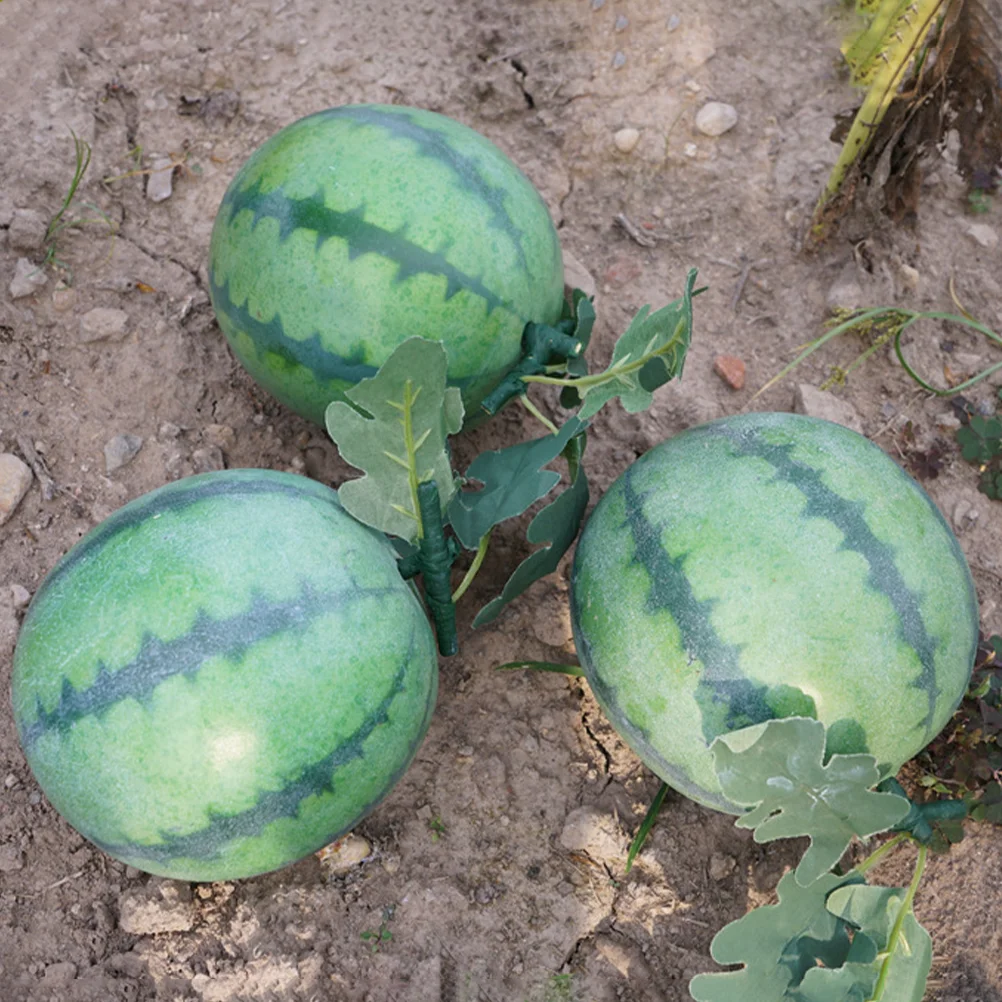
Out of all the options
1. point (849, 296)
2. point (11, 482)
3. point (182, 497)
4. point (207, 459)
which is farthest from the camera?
point (849, 296)

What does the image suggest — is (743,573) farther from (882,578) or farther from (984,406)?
(984,406)

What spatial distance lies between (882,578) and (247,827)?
1217mm

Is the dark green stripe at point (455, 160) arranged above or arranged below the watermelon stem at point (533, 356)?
above

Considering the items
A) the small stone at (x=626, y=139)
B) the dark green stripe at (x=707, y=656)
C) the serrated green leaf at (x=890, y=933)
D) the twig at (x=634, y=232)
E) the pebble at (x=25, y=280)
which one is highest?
the pebble at (x=25, y=280)

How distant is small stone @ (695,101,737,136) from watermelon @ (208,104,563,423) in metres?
1.24

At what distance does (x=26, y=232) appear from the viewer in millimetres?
2844

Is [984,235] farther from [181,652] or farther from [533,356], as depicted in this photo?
[181,652]

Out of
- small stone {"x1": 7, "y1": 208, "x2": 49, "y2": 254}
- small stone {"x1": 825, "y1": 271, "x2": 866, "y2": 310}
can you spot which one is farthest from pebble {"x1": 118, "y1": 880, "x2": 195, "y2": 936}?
small stone {"x1": 825, "y1": 271, "x2": 866, "y2": 310}

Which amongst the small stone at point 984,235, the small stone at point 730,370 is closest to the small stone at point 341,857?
the small stone at point 730,370

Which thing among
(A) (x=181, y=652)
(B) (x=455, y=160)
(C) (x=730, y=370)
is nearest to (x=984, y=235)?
(C) (x=730, y=370)

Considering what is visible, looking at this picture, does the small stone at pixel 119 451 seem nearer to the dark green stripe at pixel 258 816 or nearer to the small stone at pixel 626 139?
the dark green stripe at pixel 258 816

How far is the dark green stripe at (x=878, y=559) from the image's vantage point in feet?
6.06

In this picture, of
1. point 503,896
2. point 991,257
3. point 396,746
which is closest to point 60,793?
point 396,746

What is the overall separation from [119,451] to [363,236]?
974mm
